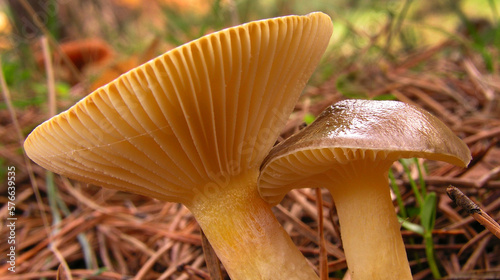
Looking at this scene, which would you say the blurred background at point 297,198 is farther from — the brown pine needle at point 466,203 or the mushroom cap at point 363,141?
the mushroom cap at point 363,141

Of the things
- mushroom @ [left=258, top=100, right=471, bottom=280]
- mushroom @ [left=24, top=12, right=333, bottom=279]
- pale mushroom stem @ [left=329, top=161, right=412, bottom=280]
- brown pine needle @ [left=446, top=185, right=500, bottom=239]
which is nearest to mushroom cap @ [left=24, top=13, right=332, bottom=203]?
mushroom @ [left=24, top=12, right=333, bottom=279]

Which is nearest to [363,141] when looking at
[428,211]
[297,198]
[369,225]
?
[369,225]

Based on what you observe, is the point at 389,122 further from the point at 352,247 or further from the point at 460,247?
the point at 460,247

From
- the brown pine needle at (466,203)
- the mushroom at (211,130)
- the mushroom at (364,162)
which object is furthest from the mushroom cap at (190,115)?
the brown pine needle at (466,203)

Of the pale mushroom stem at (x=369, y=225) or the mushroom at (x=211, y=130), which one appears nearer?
the mushroom at (x=211, y=130)

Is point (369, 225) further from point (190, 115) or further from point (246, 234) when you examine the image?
point (190, 115)

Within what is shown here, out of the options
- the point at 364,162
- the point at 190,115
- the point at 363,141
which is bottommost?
the point at 364,162

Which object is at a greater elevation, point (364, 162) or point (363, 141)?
point (363, 141)
